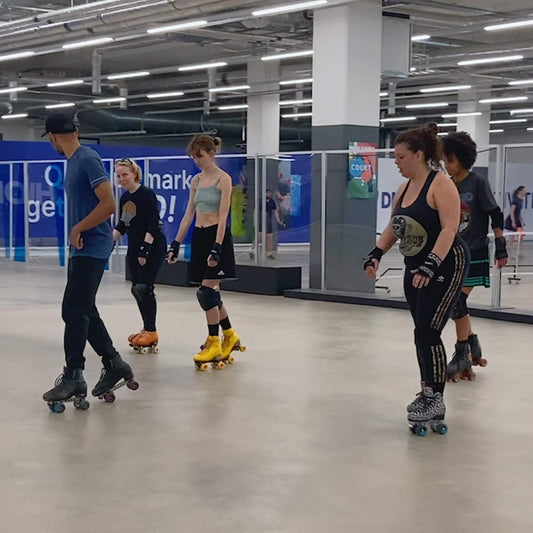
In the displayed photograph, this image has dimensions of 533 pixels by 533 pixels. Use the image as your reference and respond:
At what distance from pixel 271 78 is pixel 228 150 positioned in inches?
432

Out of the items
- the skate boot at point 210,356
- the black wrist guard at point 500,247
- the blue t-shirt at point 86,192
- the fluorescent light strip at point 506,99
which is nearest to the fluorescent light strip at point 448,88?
the fluorescent light strip at point 506,99

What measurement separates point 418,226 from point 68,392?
2.02 m

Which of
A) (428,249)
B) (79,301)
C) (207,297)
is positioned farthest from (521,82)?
(79,301)

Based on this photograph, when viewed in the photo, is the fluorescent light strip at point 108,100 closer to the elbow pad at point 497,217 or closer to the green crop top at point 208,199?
the green crop top at point 208,199

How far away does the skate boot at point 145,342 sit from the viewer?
688 centimetres

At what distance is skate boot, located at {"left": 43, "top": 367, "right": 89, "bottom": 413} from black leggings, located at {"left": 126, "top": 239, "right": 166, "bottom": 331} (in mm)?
1751

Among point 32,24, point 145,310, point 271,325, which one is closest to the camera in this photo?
point 145,310

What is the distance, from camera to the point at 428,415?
15.1 ft

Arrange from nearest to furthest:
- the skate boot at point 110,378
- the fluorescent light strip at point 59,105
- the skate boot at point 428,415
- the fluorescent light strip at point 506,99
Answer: the skate boot at point 428,415 → the skate boot at point 110,378 → the fluorescent light strip at point 506,99 → the fluorescent light strip at point 59,105

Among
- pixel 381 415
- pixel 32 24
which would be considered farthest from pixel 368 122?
pixel 381 415

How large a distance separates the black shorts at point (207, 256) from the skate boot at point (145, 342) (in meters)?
A: 0.84

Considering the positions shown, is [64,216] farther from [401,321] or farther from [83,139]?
[83,139]

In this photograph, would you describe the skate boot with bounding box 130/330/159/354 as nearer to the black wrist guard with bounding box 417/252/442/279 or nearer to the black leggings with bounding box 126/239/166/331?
the black leggings with bounding box 126/239/166/331

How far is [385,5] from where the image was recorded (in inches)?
436
